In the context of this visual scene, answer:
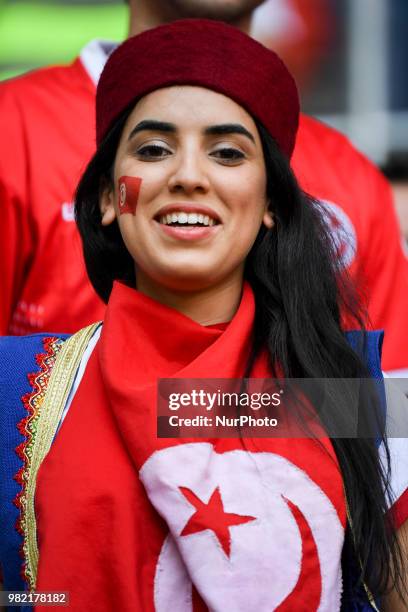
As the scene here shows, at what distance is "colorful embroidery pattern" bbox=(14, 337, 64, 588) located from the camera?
1.98 metres

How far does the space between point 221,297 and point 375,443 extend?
0.39 metres

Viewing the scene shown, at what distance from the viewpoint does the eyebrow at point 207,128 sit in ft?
6.68

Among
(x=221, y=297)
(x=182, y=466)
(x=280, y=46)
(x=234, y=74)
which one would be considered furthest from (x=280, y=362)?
(x=280, y=46)

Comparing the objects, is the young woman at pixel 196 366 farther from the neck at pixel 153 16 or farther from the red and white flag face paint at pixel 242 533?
the neck at pixel 153 16

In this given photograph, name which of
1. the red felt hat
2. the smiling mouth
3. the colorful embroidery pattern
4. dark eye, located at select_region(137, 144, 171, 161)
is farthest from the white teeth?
the colorful embroidery pattern

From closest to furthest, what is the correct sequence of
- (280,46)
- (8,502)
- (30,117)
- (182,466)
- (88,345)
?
(182,466)
(8,502)
(88,345)
(30,117)
(280,46)

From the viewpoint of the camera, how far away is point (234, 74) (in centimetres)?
207

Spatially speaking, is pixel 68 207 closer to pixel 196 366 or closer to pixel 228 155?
pixel 228 155

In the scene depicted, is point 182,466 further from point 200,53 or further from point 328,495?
point 200,53

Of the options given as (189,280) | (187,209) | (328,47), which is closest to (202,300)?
(189,280)

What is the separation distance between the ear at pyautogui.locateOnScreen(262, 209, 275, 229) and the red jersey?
15.8 inches

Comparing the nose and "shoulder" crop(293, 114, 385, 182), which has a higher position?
"shoulder" crop(293, 114, 385, 182)

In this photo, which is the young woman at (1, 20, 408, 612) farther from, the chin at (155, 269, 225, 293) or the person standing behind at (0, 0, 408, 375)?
the person standing behind at (0, 0, 408, 375)

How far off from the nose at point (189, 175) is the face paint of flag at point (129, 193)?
7 cm
